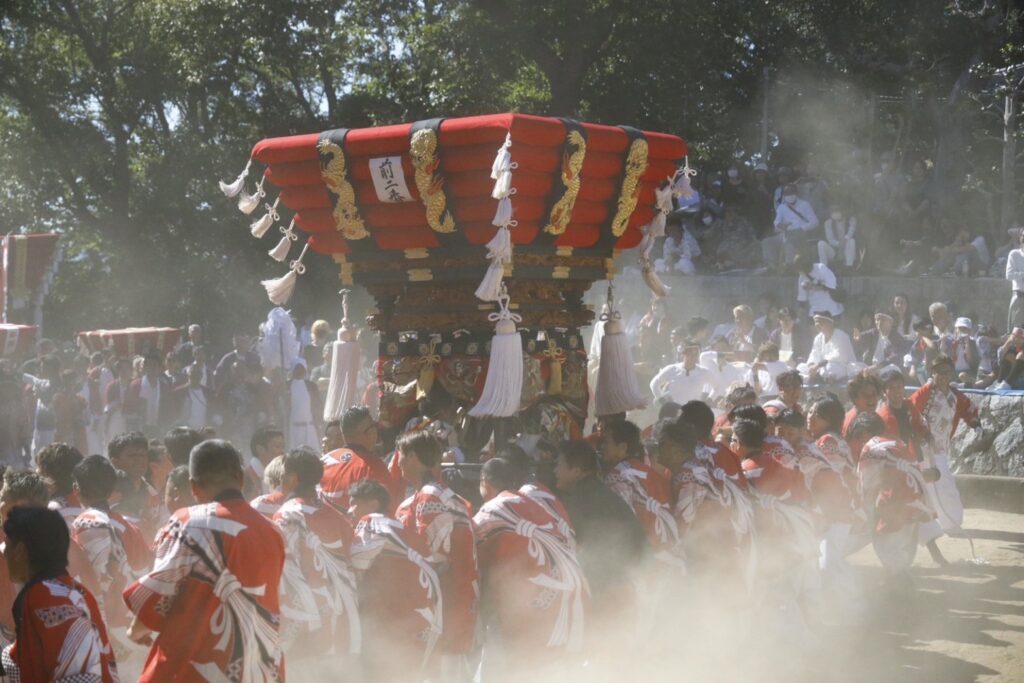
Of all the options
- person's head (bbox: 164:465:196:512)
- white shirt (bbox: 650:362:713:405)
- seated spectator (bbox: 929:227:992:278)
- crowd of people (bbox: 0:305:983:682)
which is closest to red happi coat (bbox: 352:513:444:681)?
crowd of people (bbox: 0:305:983:682)

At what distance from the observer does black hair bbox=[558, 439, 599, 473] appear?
5914mm

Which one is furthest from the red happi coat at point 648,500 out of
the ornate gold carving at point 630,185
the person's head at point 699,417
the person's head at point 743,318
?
the person's head at point 743,318

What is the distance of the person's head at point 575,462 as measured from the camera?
591 cm

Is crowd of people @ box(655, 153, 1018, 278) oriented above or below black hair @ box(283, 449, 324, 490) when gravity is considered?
above

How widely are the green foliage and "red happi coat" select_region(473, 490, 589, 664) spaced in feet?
41.6

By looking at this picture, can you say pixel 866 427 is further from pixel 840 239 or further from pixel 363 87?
pixel 363 87

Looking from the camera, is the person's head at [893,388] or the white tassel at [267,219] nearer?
the white tassel at [267,219]

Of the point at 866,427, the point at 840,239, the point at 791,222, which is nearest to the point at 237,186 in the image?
the point at 866,427

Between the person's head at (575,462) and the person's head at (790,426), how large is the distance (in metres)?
2.25

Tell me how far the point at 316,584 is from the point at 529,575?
91 centimetres

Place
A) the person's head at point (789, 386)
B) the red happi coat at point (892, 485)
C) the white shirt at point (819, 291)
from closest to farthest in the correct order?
the red happi coat at point (892, 485) < the person's head at point (789, 386) < the white shirt at point (819, 291)

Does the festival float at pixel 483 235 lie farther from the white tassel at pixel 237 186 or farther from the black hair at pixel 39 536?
the black hair at pixel 39 536

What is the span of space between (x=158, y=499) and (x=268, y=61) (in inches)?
601

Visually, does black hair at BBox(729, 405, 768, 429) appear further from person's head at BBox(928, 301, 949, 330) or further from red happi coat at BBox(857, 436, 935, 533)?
person's head at BBox(928, 301, 949, 330)
